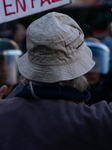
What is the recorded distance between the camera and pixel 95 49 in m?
2.95

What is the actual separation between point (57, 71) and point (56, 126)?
26 centimetres

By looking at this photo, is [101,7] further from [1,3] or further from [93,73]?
[1,3]

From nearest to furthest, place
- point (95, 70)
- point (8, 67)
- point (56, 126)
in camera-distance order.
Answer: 1. point (56, 126)
2. point (8, 67)
3. point (95, 70)

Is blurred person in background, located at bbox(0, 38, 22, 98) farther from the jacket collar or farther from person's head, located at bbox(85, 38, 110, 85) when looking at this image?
the jacket collar

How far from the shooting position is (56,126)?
41.3 inches

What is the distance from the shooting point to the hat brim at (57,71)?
1.11 meters

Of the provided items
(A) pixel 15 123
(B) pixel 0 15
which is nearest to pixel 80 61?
(A) pixel 15 123

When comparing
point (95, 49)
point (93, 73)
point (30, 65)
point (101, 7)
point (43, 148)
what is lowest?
point (101, 7)

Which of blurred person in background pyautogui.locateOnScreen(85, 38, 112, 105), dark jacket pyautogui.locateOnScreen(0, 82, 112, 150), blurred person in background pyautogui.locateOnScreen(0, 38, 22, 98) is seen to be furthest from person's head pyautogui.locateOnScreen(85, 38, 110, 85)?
dark jacket pyautogui.locateOnScreen(0, 82, 112, 150)

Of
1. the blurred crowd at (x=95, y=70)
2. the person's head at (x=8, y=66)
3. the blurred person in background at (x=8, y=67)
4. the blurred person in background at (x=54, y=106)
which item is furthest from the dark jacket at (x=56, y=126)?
the person's head at (x=8, y=66)

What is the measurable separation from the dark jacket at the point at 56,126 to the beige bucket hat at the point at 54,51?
0.29 feet

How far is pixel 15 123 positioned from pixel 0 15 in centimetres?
87

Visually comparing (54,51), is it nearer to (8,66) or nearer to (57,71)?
(57,71)

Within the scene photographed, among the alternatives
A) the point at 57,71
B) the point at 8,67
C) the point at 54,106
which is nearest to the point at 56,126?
the point at 54,106
